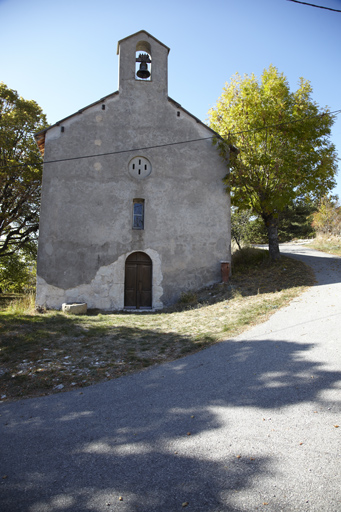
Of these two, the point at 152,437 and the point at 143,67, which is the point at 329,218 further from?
the point at 152,437

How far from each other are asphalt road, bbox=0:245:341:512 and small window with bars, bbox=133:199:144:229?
8484 mm

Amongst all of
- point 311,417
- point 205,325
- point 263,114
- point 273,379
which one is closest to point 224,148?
point 263,114

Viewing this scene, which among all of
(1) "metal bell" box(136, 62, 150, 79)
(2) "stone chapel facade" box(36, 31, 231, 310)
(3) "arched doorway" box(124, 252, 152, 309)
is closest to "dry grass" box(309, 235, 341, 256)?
(2) "stone chapel facade" box(36, 31, 231, 310)

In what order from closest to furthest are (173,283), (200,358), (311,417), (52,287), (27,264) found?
(311,417) → (200,358) → (52,287) → (173,283) → (27,264)

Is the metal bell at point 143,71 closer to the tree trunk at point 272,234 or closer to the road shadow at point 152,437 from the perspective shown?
the tree trunk at point 272,234

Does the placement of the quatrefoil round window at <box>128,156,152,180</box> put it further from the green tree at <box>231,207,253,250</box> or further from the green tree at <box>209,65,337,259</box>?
the green tree at <box>231,207,253,250</box>

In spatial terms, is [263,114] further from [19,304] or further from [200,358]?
[19,304]

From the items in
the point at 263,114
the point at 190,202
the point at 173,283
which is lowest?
the point at 173,283

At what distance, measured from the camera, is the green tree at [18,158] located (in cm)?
1747

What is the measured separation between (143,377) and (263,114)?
1194 cm

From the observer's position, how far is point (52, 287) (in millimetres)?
12555

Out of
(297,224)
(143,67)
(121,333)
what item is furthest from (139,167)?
(297,224)

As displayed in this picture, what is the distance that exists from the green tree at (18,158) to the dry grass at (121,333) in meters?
8.89

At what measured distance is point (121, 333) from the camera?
8805mm
